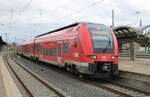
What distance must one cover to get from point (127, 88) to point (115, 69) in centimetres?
239

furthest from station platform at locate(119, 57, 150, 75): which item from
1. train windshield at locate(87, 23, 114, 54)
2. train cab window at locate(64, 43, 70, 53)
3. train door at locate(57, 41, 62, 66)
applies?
train door at locate(57, 41, 62, 66)

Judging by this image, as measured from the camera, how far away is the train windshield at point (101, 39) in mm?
18250

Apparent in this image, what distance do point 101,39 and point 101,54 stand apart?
864mm

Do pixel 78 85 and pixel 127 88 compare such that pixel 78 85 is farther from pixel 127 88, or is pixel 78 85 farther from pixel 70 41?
pixel 70 41

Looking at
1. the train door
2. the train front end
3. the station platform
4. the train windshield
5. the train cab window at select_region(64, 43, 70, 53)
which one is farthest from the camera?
the train door

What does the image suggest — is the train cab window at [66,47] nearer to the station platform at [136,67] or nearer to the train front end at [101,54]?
the train front end at [101,54]

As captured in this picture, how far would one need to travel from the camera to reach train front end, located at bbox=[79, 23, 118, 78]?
1788 centimetres

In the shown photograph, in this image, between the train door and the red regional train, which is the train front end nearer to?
the red regional train

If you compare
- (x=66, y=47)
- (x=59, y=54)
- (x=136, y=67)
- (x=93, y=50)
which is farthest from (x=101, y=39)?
(x=59, y=54)

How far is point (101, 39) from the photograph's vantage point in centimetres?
1848

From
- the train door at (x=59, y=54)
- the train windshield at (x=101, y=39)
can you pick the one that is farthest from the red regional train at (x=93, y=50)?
the train door at (x=59, y=54)

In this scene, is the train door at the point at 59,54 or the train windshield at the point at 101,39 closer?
the train windshield at the point at 101,39

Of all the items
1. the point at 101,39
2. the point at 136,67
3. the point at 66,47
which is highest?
the point at 101,39

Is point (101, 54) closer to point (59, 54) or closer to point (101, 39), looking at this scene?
point (101, 39)
